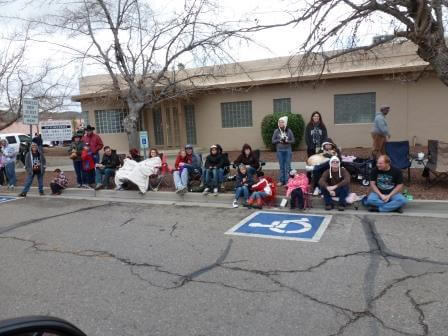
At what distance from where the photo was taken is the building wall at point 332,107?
15.1 meters

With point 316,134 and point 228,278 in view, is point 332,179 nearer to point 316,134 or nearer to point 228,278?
point 316,134

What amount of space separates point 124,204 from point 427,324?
7.20 meters

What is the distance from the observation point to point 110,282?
4.50 m

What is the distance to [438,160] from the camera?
8.12 m

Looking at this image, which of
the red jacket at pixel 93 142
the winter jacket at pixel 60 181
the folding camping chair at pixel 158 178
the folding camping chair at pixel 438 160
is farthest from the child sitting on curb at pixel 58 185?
the folding camping chair at pixel 438 160

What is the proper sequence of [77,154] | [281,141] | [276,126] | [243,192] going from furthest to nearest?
[276,126], [77,154], [281,141], [243,192]

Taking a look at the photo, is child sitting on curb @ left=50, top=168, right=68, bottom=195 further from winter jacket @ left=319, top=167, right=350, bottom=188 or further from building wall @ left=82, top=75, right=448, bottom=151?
building wall @ left=82, top=75, right=448, bottom=151

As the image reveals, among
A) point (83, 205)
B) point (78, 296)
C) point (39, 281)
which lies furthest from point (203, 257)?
point (83, 205)

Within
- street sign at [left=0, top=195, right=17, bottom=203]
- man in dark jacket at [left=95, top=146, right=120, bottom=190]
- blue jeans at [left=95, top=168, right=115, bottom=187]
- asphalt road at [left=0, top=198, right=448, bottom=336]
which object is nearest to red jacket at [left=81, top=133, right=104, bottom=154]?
man in dark jacket at [left=95, top=146, right=120, bottom=190]

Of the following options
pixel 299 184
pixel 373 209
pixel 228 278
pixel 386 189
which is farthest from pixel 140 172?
pixel 228 278

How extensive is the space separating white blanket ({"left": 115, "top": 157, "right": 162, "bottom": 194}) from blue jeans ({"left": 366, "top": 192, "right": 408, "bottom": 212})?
17.4 feet

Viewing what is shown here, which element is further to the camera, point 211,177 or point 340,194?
point 211,177

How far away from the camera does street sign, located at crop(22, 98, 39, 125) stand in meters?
11.6

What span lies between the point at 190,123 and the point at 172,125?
37.5 inches
